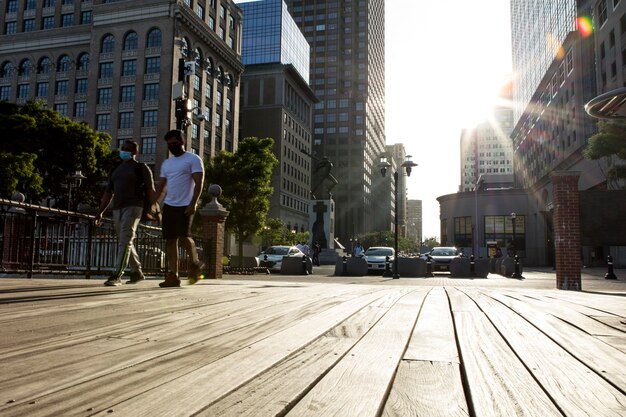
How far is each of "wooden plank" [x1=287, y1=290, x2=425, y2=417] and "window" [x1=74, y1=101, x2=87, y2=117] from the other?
52.7 meters

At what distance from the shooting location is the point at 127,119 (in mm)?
46281

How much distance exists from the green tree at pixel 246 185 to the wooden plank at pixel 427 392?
2959 centimetres

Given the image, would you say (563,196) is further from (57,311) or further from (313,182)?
(313,182)

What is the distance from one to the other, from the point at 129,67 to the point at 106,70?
272 centimetres

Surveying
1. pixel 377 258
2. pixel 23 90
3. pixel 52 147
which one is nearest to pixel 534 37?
pixel 377 258

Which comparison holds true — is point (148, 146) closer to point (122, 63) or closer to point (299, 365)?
point (122, 63)

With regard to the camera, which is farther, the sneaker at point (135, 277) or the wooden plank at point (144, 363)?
the sneaker at point (135, 277)

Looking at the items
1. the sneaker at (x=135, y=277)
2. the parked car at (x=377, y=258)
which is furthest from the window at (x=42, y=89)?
the sneaker at (x=135, y=277)

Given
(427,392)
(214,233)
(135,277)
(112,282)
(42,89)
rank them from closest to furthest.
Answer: (427,392) < (112,282) < (135,277) < (214,233) < (42,89)

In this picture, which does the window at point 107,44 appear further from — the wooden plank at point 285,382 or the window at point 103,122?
the wooden plank at point 285,382

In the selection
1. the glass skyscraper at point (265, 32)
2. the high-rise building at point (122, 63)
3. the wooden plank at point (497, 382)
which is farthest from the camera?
the glass skyscraper at point (265, 32)

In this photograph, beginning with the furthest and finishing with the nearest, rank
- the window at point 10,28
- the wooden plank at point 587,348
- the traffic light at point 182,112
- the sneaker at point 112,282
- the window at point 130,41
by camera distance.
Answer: the window at point 10,28 < the window at point 130,41 < the traffic light at point 182,112 < the sneaker at point 112,282 < the wooden plank at point 587,348

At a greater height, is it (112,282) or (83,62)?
(83,62)

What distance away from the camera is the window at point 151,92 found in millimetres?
45656
